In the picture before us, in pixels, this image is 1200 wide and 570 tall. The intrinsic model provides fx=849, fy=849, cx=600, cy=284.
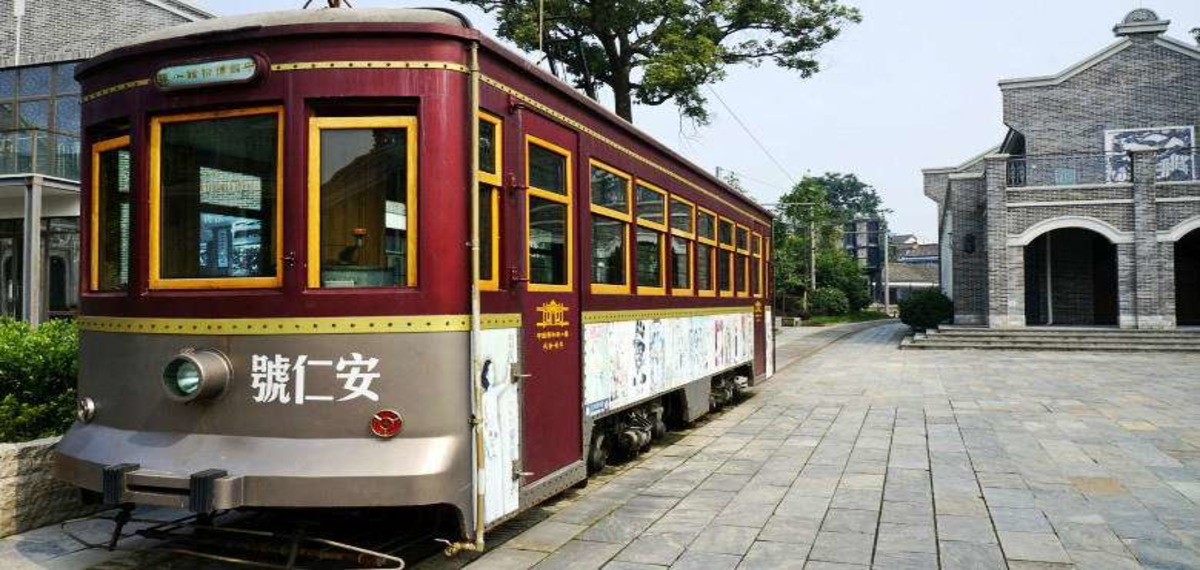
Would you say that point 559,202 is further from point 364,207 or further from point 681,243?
point 681,243

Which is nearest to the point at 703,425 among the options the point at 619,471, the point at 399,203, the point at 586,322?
the point at 619,471

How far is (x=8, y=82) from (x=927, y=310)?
24.2 metres

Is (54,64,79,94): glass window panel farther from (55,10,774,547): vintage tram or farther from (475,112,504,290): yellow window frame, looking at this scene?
(475,112,504,290): yellow window frame

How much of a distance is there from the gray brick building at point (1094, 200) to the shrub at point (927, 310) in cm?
53

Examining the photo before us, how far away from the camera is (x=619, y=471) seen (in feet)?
24.0

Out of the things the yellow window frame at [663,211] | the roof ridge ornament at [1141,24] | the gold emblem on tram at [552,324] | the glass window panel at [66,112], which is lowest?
the gold emblem on tram at [552,324]

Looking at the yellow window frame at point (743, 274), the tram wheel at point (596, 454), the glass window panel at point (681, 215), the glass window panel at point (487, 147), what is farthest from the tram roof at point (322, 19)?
the yellow window frame at point (743, 274)

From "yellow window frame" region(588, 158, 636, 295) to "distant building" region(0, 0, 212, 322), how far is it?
27.1 ft

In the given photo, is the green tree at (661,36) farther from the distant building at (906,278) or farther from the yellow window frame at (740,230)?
the distant building at (906,278)

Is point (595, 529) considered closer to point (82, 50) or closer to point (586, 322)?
point (586, 322)

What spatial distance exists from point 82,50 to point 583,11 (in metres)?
10.3

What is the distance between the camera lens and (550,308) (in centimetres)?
545

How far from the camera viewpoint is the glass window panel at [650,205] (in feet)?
23.6

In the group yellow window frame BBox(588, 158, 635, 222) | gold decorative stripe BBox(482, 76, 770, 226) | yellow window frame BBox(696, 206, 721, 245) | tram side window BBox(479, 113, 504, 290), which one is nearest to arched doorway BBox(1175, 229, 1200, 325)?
yellow window frame BBox(696, 206, 721, 245)
